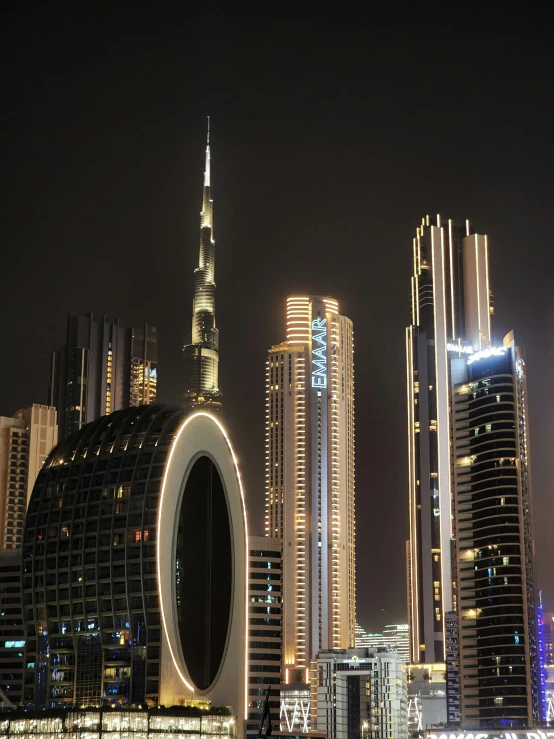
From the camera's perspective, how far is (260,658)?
19800cm

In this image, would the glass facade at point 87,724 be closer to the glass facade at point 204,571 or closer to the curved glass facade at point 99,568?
the curved glass facade at point 99,568

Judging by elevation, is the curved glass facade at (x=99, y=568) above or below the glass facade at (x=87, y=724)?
above

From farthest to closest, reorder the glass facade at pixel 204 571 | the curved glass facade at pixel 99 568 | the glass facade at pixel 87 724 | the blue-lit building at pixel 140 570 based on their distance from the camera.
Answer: the glass facade at pixel 204 571, the curved glass facade at pixel 99 568, the blue-lit building at pixel 140 570, the glass facade at pixel 87 724

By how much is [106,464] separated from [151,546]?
585 inches

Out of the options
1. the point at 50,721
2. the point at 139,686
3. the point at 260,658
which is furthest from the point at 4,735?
the point at 260,658

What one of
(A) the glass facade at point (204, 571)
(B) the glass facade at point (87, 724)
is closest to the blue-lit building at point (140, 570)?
(A) the glass facade at point (204, 571)

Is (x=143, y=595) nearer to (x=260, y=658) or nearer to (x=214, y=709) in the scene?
(x=214, y=709)

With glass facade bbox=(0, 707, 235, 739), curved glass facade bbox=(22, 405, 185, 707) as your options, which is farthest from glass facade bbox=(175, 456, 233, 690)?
glass facade bbox=(0, 707, 235, 739)

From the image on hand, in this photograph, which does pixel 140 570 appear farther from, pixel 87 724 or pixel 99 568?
pixel 87 724

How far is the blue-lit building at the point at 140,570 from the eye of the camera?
462 ft

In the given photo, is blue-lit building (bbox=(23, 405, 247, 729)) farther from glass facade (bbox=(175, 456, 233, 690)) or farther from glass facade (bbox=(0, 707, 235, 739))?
glass facade (bbox=(0, 707, 235, 739))

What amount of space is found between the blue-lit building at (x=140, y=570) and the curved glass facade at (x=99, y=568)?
161mm

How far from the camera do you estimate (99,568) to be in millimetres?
145625

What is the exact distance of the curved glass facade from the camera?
142 m
